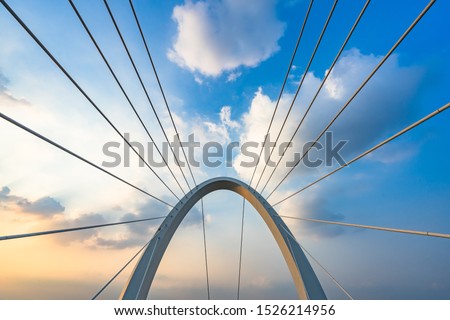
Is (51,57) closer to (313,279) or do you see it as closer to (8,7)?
(8,7)

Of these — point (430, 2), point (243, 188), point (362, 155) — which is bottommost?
point (362, 155)

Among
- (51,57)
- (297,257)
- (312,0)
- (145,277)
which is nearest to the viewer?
(51,57)

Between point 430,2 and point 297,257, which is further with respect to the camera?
point 297,257

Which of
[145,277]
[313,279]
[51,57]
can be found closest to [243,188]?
[313,279]

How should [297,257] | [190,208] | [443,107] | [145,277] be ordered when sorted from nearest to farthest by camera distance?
[443,107], [145,277], [297,257], [190,208]

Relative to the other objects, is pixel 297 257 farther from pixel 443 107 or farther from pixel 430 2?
pixel 430 2

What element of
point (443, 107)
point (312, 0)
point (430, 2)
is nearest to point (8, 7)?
point (430, 2)
